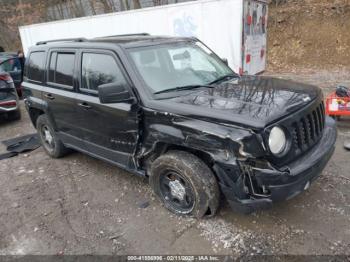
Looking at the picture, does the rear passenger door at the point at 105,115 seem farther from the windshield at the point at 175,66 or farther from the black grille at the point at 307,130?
the black grille at the point at 307,130

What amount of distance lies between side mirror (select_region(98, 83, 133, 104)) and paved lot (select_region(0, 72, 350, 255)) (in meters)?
1.33

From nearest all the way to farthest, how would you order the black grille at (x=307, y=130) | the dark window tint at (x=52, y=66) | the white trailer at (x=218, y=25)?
the black grille at (x=307, y=130) → the dark window tint at (x=52, y=66) → the white trailer at (x=218, y=25)

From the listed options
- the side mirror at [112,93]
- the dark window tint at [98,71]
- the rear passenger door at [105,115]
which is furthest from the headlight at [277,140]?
the dark window tint at [98,71]

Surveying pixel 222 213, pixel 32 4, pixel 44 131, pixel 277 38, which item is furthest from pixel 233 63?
pixel 32 4

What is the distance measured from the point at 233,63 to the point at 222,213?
5.31m

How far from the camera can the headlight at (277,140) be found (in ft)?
8.83

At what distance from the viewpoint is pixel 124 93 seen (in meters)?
3.36

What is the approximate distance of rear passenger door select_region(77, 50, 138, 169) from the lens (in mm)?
3570

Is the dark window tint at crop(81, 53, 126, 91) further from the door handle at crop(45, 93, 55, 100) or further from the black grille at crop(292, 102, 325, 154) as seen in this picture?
the black grille at crop(292, 102, 325, 154)

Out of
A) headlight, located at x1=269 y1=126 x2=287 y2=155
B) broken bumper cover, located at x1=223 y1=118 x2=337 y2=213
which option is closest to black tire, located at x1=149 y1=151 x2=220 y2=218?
broken bumper cover, located at x1=223 y1=118 x2=337 y2=213

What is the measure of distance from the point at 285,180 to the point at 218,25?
20.6 feet

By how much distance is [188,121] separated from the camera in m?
2.99

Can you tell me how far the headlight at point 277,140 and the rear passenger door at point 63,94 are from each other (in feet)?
8.73

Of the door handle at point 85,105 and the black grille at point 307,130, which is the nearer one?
the black grille at point 307,130
